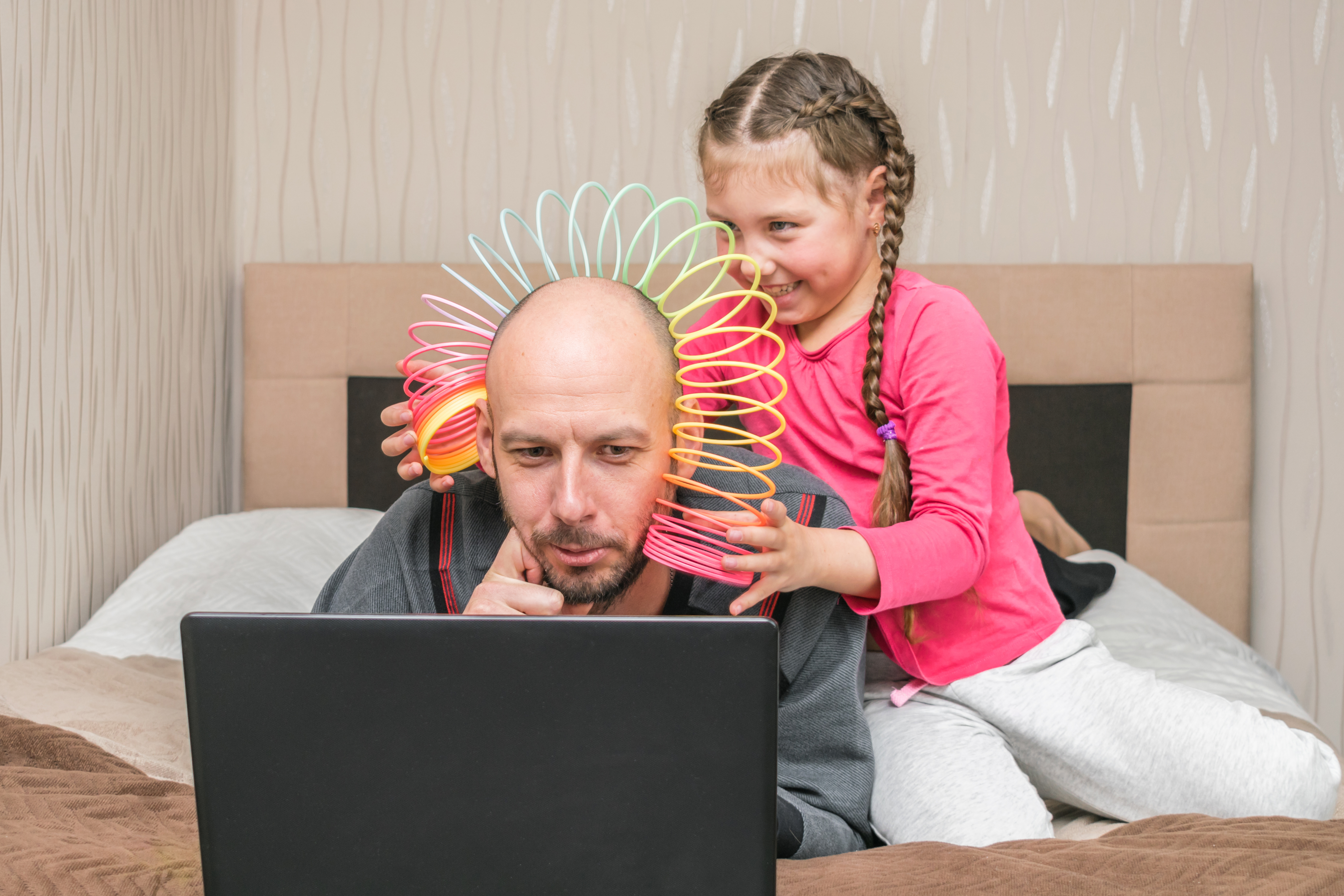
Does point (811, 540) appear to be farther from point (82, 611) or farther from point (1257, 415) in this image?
point (1257, 415)

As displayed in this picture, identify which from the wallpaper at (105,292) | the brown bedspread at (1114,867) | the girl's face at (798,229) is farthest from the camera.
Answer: the wallpaper at (105,292)

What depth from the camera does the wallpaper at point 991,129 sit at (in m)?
2.88

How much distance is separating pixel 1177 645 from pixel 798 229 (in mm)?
1294

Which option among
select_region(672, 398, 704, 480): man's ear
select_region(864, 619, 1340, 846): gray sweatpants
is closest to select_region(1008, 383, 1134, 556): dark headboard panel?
select_region(864, 619, 1340, 846): gray sweatpants

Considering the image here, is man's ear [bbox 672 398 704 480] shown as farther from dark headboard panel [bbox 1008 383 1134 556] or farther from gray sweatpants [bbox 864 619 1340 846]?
dark headboard panel [bbox 1008 383 1134 556]

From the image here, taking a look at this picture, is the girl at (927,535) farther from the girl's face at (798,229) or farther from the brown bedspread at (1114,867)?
the brown bedspread at (1114,867)

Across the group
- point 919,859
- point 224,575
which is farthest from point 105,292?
point 919,859

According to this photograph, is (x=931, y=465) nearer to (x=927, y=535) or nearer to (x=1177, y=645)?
(x=927, y=535)

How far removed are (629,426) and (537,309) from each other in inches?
7.6

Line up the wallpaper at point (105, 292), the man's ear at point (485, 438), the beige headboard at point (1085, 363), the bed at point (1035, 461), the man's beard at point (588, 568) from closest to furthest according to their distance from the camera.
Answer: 1. the man's beard at point (588, 568)
2. the man's ear at point (485, 438)
3. the wallpaper at point (105, 292)
4. the bed at point (1035, 461)
5. the beige headboard at point (1085, 363)

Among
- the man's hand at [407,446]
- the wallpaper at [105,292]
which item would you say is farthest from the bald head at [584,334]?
the wallpaper at [105,292]

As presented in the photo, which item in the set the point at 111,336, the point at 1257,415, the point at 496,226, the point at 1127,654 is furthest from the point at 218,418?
the point at 1257,415

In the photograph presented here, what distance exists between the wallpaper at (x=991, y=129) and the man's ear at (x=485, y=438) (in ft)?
5.65

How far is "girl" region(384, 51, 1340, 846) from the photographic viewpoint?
144cm
